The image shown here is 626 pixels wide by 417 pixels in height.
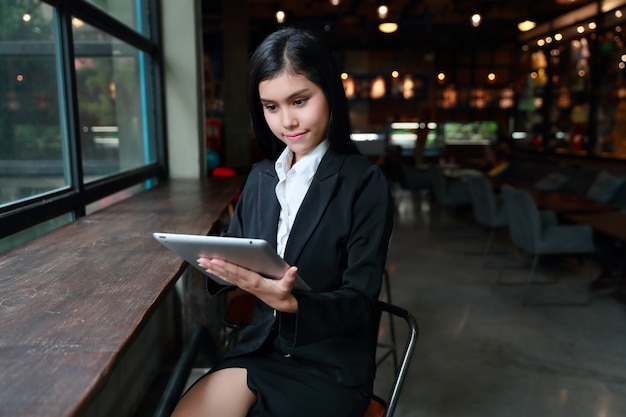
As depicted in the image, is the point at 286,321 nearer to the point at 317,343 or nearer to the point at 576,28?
the point at 317,343

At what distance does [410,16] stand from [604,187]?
5369 millimetres

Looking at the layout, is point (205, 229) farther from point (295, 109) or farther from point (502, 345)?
point (502, 345)

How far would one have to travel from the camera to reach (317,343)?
1.36 m

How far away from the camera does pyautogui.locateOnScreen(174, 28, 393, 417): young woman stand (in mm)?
1300

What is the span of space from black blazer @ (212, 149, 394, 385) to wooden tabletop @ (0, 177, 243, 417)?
34 cm

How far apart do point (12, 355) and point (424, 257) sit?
5.06 metres

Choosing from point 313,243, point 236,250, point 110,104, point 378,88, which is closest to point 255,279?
point 236,250

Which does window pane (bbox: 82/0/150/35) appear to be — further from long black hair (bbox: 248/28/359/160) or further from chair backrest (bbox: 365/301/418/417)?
chair backrest (bbox: 365/301/418/417)

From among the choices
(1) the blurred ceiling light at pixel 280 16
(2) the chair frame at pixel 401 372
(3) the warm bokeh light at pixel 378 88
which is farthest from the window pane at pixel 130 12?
(3) the warm bokeh light at pixel 378 88

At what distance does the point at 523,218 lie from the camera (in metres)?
4.36

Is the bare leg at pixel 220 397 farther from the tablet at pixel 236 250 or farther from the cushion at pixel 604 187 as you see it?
the cushion at pixel 604 187

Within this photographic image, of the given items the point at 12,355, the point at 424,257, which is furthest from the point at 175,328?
the point at 424,257

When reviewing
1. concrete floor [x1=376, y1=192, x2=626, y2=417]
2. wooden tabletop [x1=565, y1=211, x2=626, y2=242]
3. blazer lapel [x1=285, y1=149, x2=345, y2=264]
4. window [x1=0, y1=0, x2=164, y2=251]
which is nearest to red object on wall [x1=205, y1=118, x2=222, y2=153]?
concrete floor [x1=376, y1=192, x2=626, y2=417]

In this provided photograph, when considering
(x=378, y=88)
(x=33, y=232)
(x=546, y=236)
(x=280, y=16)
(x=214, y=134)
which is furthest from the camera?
(x=378, y=88)
